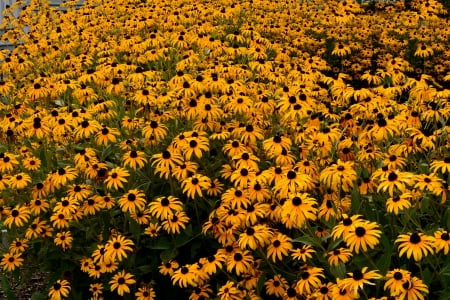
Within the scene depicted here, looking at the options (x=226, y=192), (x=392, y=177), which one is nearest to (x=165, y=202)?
(x=226, y=192)

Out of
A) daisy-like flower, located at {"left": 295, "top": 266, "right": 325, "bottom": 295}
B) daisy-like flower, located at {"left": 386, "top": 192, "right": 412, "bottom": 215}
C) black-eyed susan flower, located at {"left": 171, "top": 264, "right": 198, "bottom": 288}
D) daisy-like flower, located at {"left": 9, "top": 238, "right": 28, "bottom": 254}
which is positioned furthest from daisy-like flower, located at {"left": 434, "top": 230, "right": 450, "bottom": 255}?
daisy-like flower, located at {"left": 9, "top": 238, "right": 28, "bottom": 254}

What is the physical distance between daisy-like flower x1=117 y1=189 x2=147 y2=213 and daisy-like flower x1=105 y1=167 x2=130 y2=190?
0.10m

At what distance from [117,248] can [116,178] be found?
479 millimetres

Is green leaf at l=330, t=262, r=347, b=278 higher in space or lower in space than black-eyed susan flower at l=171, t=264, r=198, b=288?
higher

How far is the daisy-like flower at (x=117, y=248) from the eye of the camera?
3273mm

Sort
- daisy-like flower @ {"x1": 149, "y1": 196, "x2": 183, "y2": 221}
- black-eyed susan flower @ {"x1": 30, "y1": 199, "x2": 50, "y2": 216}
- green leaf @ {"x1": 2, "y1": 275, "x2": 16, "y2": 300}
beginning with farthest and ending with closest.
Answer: green leaf @ {"x1": 2, "y1": 275, "x2": 16, "y2": 300}, black-eyed susan flower @ {"x1": 30, "y1": 199, "x2": 50, "y2": 216}, daisy-like flower @ {"x1": 149, "y1": 196, "x2": 183, "y2": 221}

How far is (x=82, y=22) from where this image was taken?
795cm

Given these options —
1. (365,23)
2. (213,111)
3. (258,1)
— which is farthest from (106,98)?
(365,23)

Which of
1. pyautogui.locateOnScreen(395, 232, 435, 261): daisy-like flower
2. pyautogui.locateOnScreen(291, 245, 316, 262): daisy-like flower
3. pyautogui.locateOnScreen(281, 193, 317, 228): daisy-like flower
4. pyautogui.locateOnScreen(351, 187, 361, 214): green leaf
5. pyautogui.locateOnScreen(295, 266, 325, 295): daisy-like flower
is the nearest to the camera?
pyautogui.locateOnScreen(395, 232, 435, 261): daisy-like flower

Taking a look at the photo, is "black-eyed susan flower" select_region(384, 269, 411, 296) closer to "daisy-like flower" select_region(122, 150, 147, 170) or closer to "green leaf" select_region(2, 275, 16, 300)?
"daisy-like flower" select_region(122, 150, 147, 170)

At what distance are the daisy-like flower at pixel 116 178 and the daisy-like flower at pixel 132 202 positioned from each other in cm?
10

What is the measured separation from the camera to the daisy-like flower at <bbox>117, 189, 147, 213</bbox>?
11.2 ft

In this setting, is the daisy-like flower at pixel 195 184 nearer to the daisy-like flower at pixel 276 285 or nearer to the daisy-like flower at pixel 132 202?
the daisy-like flower at pixel 132 202

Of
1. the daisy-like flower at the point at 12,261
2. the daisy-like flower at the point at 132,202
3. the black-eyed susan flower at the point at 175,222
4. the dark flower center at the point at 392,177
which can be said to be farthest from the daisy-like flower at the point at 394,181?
the daisy-like flower at the point at 12,261
